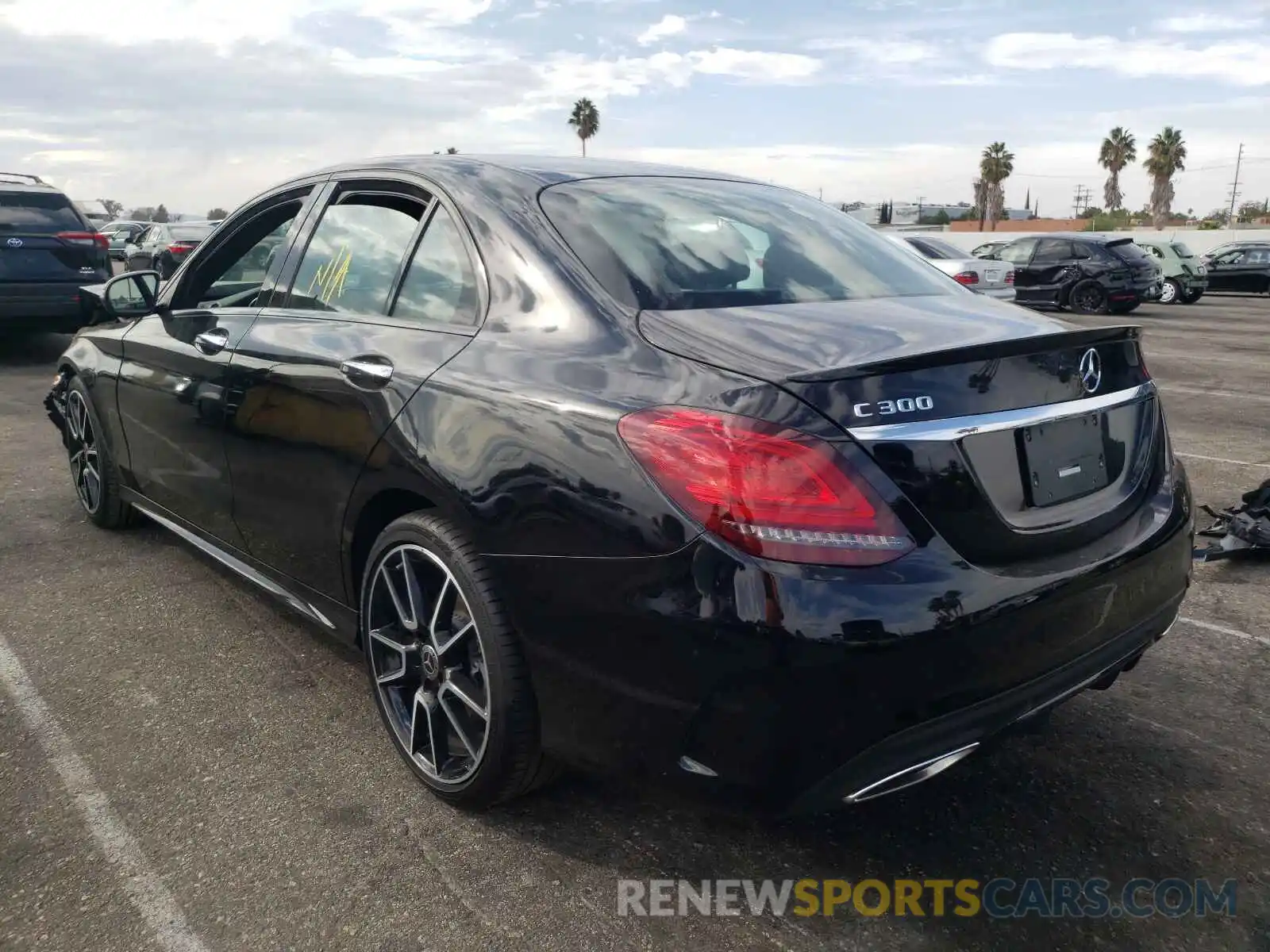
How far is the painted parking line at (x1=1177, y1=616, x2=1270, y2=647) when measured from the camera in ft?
12.1

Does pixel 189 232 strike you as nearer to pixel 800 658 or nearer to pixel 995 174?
pixel 800 658

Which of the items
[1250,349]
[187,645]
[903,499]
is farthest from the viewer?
[1250,349]

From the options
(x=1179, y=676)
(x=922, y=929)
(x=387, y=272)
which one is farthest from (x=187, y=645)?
(x=1179, y=676)

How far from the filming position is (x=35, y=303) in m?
10.4

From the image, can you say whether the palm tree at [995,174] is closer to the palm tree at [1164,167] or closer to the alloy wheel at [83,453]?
the palm tree at [1164,167]

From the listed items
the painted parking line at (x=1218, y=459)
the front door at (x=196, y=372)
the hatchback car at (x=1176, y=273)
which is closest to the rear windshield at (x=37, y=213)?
the front door at (x=196, y=372)

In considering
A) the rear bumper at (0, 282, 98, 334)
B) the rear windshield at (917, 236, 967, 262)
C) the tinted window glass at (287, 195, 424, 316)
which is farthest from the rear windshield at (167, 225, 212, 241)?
the tinted window glass at (287, 195, 424, 316)

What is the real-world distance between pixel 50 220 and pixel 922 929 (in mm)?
11215

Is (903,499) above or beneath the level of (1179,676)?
above

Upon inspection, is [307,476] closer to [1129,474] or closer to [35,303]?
[1129,474]

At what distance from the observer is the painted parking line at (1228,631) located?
3691 mm

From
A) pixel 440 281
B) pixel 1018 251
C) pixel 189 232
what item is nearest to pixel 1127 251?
pixel 1018 251

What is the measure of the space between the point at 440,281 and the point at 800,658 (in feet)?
4.90

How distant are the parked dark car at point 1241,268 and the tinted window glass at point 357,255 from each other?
1124 inches
